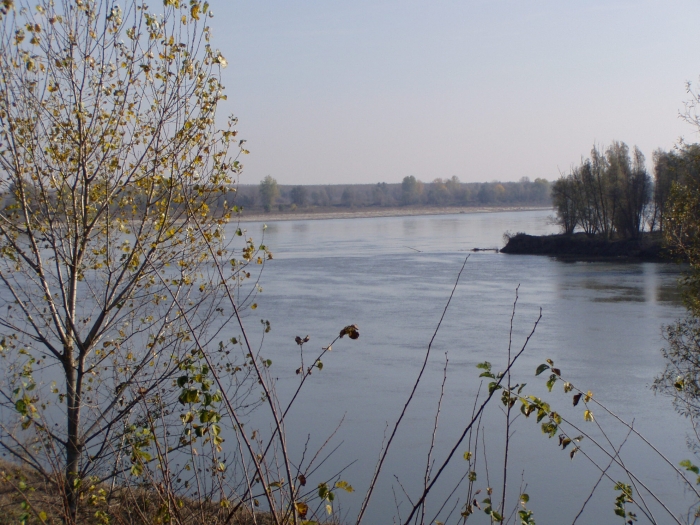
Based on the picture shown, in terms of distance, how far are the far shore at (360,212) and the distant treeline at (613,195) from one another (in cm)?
3813

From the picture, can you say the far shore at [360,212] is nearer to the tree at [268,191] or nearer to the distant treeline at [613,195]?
the tree at [268,191]

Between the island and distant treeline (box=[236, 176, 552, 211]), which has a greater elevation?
distant treeline (box=[236, 176, 552, 211])

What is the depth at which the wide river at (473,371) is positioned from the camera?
6391mm

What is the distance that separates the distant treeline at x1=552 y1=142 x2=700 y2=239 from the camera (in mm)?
31172

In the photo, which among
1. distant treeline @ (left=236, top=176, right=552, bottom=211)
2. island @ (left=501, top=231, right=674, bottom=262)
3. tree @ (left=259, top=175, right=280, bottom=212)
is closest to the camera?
island @ (left=501, top=231, right=674, bottom=262)

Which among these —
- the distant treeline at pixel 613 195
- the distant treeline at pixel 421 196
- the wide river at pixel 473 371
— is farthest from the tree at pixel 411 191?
the wide river at pixel 473 371

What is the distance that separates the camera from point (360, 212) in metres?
85.2

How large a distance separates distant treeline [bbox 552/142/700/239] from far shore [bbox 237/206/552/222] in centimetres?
3813

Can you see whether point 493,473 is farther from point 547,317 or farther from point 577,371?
point 547,317

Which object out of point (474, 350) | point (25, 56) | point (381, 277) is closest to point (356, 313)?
point (474, 350)

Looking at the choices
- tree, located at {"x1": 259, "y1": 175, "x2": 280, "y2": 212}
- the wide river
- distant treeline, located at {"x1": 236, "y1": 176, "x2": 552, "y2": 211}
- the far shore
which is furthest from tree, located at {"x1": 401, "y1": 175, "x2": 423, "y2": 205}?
the wide river

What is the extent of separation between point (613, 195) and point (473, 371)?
24.2m

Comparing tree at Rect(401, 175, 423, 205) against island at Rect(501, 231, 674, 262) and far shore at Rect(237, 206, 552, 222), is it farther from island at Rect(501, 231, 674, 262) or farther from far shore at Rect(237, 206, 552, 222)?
island at Rect(501, 231, 674, 262)

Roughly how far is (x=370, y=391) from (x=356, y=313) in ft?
18.6
